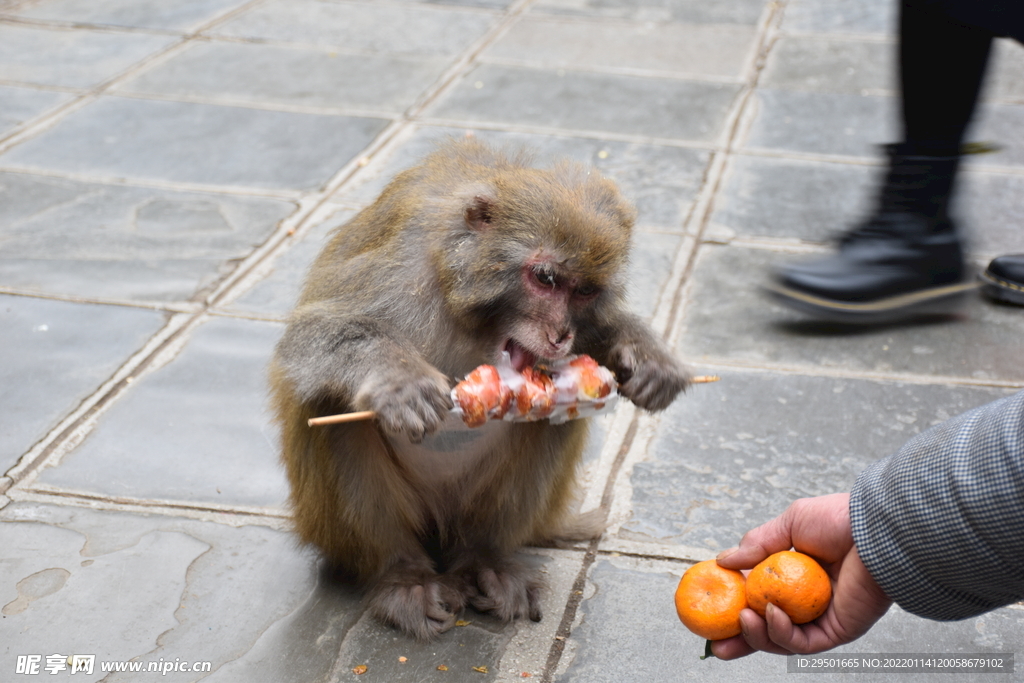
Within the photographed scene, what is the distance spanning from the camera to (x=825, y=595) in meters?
2.35

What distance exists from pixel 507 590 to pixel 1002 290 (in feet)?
10.3

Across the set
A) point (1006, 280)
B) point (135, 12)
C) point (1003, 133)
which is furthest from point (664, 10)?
point (1006, 280)

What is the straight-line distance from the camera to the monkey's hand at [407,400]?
2637 mm

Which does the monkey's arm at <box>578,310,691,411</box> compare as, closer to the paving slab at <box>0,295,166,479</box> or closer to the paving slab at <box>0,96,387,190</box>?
the paving slab at <box>0,295,166,479</box>

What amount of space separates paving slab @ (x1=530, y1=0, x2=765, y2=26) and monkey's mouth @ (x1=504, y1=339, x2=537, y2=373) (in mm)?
6485

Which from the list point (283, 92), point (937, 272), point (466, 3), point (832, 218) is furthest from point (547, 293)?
point (466, 3)

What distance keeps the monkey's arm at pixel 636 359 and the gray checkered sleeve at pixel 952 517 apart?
3.08 ft

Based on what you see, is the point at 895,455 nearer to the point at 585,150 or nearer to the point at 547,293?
the point at 547,293

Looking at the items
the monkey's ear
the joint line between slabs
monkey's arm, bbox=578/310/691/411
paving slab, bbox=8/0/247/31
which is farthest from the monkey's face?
paving slab, bbox=8/0/247/31

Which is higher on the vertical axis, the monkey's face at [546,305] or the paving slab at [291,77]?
the monkey's face at [546,305]

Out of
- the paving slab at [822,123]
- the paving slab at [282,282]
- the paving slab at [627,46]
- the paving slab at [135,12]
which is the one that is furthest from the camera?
the paving slab at [135,12]

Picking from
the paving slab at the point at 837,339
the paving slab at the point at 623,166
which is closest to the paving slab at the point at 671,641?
the paving slab at the point at 837,339

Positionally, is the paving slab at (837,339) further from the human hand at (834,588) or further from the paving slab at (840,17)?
the paving slab at (840,17)

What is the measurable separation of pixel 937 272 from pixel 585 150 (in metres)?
2.29
